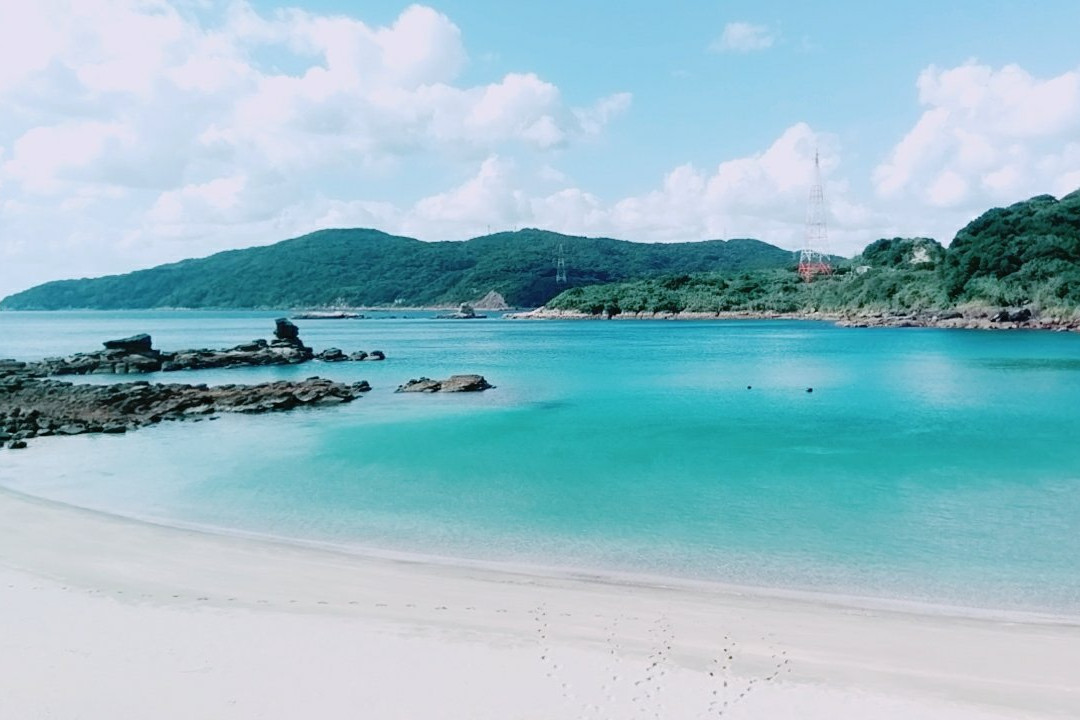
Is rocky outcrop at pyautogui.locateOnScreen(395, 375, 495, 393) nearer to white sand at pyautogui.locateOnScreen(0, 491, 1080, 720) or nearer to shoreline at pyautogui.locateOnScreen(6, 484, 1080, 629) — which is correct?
shoreline at pyautogui.locateOnScreen(6, 484, 1080, 629)

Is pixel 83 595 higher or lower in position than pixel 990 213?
lower

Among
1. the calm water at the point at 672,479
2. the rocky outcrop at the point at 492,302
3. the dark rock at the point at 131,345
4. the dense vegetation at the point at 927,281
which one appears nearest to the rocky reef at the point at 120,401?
the calm water at the point at 672,479

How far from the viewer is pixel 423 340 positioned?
255 ft

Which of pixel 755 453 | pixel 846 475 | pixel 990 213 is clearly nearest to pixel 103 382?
pixel 755 453

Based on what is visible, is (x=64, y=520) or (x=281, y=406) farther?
(x=281, y=406)

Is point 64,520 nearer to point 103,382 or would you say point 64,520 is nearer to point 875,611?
point 875,611

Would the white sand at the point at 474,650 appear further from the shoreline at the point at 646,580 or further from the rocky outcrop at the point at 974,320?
the rocky outcrop at the point at 974,320

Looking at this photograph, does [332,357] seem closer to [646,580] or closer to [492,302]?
[646,580]

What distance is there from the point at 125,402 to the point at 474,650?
24.1 metres

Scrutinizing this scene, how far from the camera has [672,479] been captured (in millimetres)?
16797

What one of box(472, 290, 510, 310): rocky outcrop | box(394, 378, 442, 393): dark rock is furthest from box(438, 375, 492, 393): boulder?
box(472, 290, 510, 310): rocky outcrop

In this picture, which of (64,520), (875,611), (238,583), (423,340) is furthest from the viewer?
(423,340)

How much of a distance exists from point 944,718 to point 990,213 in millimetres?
100846

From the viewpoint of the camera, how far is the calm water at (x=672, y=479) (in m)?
11.3
